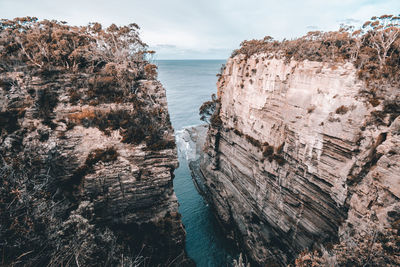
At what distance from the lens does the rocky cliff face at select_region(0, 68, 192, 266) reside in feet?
57.7

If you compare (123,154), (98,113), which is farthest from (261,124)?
(98,113)

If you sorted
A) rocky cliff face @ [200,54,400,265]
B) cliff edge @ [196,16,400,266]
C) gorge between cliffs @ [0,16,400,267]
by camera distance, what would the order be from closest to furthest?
cliff edge @ [196,16,400,266]
gorge between cliffs @ [0,16,400,267]
rocky cliff face @ [200,54,400,265]

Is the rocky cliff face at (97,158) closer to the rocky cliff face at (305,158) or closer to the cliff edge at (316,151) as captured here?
the rocky cliff face at (305,158)

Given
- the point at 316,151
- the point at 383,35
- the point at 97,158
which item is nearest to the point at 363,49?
the point at 383,35

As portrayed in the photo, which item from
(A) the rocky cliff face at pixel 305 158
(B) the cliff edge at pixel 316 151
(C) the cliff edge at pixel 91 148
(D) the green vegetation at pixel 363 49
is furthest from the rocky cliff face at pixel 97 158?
(D) the green vegetation at pixel 363 49

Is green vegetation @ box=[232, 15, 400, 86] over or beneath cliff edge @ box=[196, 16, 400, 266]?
over

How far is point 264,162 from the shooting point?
964 inches

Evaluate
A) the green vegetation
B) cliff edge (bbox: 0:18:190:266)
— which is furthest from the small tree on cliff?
cliff edge (bbox: 0:18:190:266)

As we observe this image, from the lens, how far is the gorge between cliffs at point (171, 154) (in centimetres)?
1405

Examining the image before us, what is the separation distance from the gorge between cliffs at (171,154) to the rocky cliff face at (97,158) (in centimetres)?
11

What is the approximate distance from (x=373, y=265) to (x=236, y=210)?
1968 centimetres

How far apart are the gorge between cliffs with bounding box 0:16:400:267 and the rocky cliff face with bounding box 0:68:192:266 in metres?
0.11

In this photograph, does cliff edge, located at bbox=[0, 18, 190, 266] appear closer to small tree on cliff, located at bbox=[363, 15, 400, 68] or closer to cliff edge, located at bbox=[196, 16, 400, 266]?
cliff edge, located at bbox=[196, 16, 400, 266]

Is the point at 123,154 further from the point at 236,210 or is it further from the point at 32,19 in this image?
the point at 32,19
